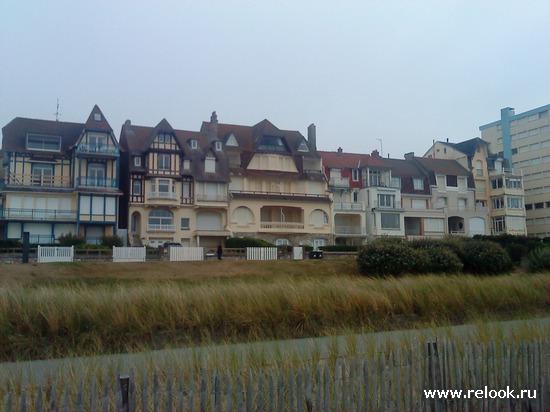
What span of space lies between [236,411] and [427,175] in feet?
191

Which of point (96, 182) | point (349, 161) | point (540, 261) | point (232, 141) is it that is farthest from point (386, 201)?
point (540, 261)

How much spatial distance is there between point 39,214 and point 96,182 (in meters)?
5.24

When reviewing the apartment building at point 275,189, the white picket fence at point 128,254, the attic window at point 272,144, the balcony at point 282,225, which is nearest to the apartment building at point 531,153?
the apartment building at point 275,189

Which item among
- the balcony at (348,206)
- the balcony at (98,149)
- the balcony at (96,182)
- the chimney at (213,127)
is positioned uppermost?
the chimney at (213,127)

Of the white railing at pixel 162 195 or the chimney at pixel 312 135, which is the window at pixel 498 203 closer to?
the chimney at pixel 312 135

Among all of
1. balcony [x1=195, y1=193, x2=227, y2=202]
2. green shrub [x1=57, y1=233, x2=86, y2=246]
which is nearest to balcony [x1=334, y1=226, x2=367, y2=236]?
balcony [x1=195, y1=193, x2=227, y2=202]

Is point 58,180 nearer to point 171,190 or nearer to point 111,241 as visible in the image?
point 171,190

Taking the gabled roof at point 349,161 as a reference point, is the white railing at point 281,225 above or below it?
below

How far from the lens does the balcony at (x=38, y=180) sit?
43500 millimetres

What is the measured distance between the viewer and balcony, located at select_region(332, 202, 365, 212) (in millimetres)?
53781

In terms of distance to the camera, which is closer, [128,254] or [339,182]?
[128,254]

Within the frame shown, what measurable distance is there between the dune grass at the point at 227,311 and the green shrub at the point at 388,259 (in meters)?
7.60

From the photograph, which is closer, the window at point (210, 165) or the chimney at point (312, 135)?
the window at point (210, 165)

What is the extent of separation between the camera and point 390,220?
55.8 m
